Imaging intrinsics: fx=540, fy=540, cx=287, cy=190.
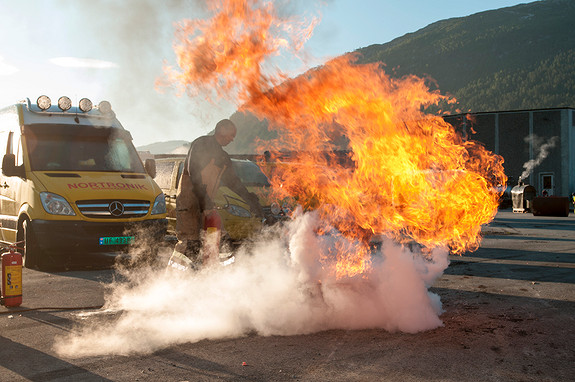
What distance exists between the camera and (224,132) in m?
6.73

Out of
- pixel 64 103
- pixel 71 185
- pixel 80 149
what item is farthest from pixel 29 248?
pixel 64 103

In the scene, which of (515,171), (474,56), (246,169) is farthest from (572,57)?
(246,169)

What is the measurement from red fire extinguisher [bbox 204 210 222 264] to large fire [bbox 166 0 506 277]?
1.36 meters

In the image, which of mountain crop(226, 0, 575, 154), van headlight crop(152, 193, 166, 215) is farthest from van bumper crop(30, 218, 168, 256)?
mountain crop(226, 0, 575, 154)

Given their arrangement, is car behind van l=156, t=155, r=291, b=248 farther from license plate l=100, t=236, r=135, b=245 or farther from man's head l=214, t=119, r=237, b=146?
man's head l=214, t=119, r=237, b=146

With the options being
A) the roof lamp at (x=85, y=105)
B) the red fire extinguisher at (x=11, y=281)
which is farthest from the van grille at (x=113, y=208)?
the red fire extinguisher at (x=11, y=281)

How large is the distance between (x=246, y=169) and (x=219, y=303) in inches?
270

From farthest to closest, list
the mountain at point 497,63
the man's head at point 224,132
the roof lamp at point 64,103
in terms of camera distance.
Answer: the mountain at point 497,63
the roof lamp at point 64,103
the man's head at point 224,132

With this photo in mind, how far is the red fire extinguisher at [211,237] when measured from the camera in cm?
667

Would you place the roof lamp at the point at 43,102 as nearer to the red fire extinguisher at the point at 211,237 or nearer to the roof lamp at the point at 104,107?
the roof lamp at the point at 104,107

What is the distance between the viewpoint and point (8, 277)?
6.33m

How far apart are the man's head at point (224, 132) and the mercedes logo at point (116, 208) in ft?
12.0

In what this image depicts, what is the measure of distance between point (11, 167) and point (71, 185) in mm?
1172

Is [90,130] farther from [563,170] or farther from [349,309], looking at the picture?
[563,170]
